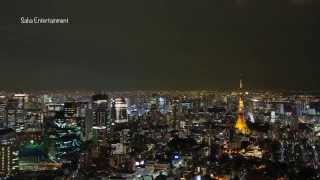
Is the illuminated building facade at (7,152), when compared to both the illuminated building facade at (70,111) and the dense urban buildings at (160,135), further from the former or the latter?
the illuminated building facade at (70,111)

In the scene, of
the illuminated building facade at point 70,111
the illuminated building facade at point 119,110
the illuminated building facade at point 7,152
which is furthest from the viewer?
the illuminated building facade at point 119,110

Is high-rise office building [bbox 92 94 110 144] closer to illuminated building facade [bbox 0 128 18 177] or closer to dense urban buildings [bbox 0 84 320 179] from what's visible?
dense urban buildings [bbox 0 84 320 179]

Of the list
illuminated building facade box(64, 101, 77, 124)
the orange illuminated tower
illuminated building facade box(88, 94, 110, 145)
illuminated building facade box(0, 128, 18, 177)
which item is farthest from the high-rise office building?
the orange illuminated tower

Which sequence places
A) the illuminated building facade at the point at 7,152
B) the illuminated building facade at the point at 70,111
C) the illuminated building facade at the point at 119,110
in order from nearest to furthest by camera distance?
Answer: the illuminated building facade at the point at 7,152, the illuminated building facade at the point at 70,111, the illuminated building facade at the point at 119,110

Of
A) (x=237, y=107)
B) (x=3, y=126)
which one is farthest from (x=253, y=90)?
(x=3, y=126)

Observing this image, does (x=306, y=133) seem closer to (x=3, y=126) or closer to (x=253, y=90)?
(x=253, y=90)

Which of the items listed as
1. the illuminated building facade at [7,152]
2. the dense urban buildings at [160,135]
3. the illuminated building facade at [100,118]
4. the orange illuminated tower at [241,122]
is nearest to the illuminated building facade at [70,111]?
the dense urban buildings at [160,135]

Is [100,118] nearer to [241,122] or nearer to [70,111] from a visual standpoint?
[70,111]

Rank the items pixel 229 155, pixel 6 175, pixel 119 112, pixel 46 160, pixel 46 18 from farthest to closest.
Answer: pixel 119 112 < pixel 229 155 < pixel 46 160 < pixel 6 175 < pixel 46 18
